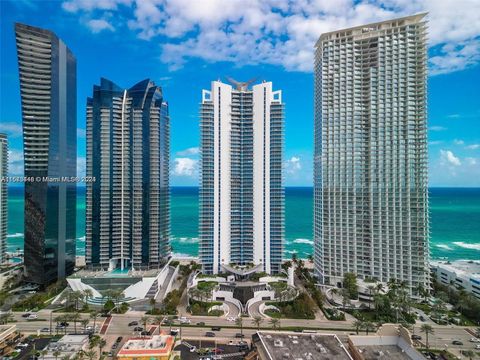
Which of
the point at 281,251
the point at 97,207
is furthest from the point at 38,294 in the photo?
the point at 281,251

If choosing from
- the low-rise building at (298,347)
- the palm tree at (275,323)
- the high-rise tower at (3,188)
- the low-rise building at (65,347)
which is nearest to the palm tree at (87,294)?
the low-rise building at (65,347)

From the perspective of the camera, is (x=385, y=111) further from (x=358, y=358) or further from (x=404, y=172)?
(x=358, y=358)

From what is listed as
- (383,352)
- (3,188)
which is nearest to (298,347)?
(383,352)

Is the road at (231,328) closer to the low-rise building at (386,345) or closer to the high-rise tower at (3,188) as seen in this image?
the low-rise building at (386,345)

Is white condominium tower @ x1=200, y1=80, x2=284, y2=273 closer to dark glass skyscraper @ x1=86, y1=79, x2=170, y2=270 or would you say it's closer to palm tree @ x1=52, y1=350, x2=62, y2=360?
dark glass skyscraper @ x1=86, y1=79, x2=170, y2=270

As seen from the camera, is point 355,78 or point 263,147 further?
point 263,147

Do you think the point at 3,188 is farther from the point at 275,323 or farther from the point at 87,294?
the point at 275,323
